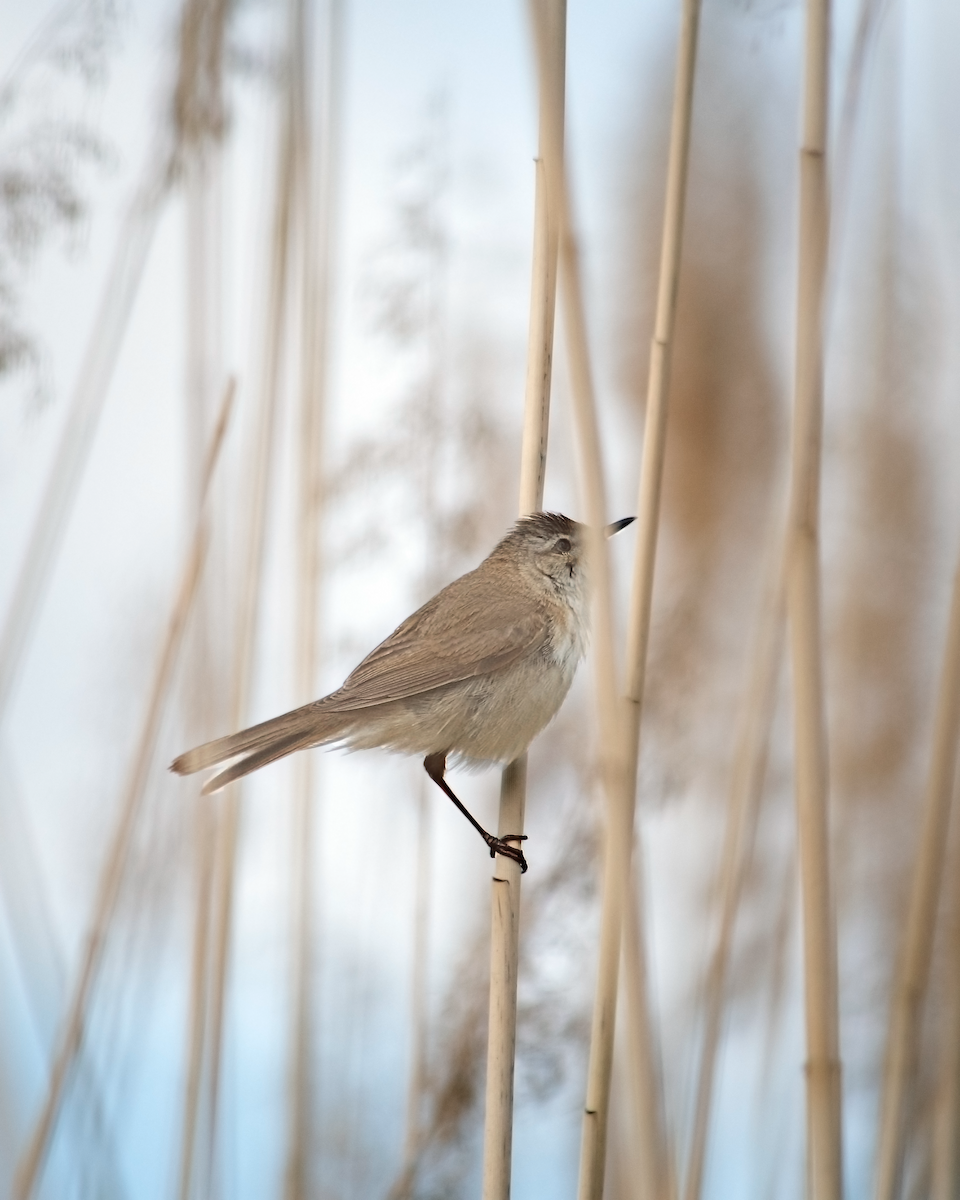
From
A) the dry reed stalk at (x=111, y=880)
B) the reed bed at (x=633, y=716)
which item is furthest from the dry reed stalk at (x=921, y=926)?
the dry reed stalk at (x=111, y=880)

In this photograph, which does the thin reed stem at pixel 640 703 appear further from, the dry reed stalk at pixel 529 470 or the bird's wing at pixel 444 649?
the bird's wing at pixel 444 649

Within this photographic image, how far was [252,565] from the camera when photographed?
1776mm

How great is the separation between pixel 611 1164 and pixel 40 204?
6.74 ft

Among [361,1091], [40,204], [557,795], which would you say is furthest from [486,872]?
[40,204]

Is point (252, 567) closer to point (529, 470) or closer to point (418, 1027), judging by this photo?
point (529, 470)

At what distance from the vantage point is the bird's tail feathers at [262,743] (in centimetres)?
139

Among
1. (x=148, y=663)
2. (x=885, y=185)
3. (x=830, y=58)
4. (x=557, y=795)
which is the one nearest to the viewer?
(x=830, y=58)

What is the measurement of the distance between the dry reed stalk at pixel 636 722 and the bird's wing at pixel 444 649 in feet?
1.53

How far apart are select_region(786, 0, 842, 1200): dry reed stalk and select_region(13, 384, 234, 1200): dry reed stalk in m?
0.84

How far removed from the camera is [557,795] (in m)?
2.37

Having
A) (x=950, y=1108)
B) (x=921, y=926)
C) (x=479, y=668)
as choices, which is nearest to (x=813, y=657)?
(x=921, y=926)

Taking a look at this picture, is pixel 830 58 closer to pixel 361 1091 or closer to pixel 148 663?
pixel 148 663

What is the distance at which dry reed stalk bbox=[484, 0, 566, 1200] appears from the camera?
131 centimetres

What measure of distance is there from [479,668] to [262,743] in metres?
0.45
